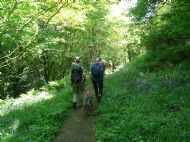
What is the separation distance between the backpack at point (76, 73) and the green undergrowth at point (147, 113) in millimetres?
1509

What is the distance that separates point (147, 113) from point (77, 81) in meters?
4.40

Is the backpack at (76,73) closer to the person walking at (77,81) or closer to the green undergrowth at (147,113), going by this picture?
the person walking at (77,81)

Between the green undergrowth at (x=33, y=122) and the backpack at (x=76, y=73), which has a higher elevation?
the backpack at (x=76, y=73)

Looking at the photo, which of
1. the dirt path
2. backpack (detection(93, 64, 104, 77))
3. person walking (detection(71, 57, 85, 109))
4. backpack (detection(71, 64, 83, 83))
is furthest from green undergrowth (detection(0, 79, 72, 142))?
backpack (detection(93, 64, 104, 77))

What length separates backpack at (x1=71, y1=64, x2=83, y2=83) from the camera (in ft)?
47.7

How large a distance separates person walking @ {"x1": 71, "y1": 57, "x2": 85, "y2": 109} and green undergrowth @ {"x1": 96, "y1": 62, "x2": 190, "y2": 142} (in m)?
1.17

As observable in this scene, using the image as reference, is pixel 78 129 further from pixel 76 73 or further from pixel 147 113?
pixel 76 73

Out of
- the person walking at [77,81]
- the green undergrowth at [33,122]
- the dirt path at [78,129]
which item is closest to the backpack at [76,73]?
the person walking at [77,81]

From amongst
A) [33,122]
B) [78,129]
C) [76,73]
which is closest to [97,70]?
[76,73]

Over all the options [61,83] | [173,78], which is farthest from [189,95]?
[61,83]

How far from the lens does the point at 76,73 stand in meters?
14.6

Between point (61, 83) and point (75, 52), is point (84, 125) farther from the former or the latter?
point (75, 52)

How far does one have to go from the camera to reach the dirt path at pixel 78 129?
35.4 ft

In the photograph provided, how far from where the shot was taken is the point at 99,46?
38.5m
